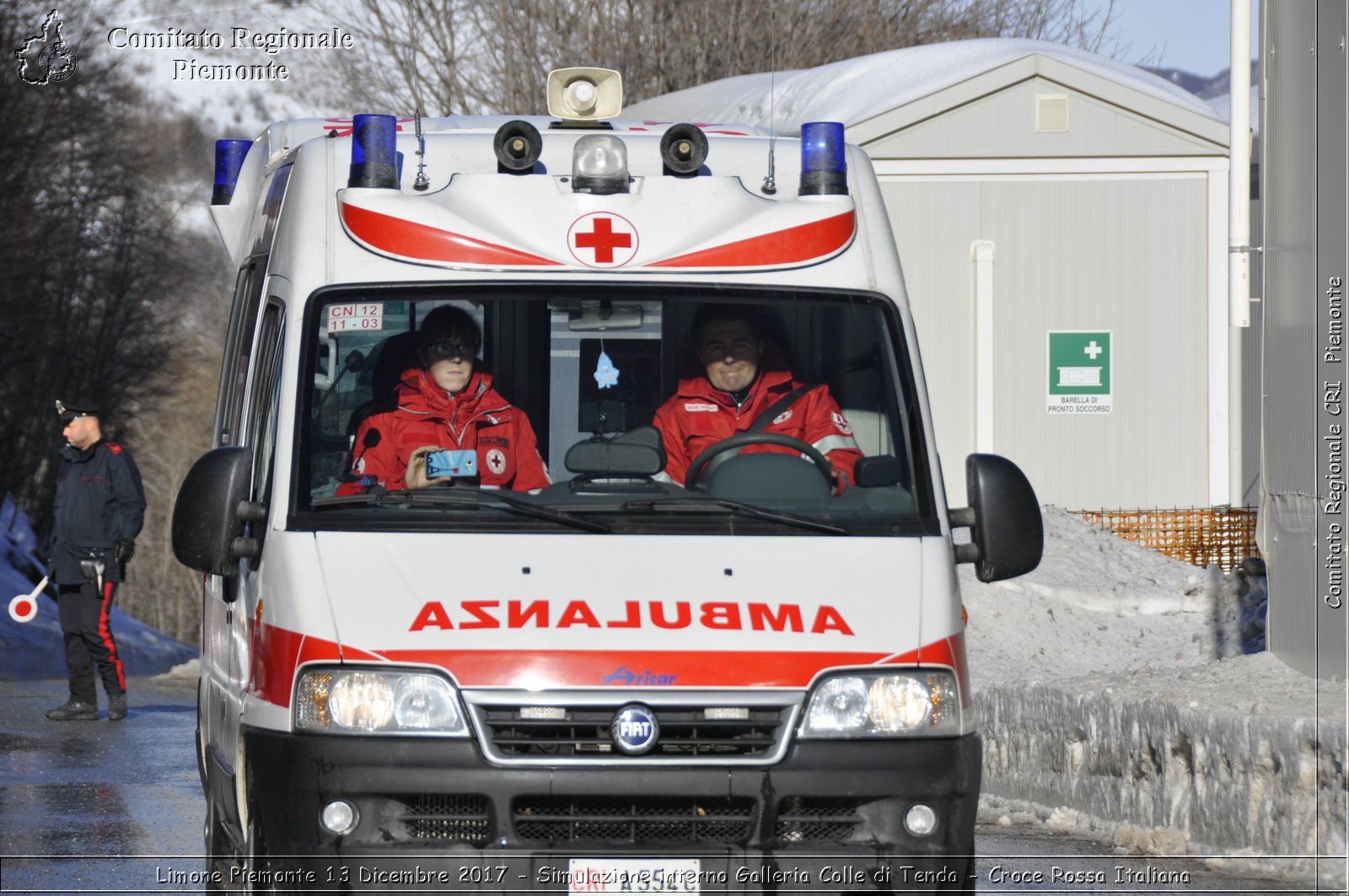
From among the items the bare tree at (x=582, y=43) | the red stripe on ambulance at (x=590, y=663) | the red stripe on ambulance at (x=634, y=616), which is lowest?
the red stripe on ambulance at (x=590, y=663)

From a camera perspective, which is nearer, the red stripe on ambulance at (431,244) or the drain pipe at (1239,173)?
the red stripe on ambulance at (431,244)

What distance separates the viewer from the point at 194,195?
177ft

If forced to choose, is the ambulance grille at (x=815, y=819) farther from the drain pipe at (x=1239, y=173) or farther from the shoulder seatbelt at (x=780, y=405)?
the drain pipe at (x=1239, y=173)

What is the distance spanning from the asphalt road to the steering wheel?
1.32m

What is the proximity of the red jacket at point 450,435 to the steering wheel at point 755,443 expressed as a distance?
Result: 0.44 meters

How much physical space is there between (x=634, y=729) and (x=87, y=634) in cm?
931

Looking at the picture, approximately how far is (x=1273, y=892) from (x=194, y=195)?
4982cm

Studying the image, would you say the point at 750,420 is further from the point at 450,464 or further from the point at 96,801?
the point at 96,801

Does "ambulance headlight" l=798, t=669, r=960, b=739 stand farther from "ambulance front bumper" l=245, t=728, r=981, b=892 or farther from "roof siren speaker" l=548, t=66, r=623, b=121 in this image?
"roof siren speaker" l=548, t=66, r=623, b=121

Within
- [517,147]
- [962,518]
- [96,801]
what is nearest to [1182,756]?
[962,518]

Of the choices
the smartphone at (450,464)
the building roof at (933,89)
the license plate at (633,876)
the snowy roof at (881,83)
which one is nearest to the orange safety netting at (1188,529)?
the building roof at (933,89)

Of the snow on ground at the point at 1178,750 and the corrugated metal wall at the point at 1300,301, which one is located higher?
the corrugated metal wall at the point at 1300,301

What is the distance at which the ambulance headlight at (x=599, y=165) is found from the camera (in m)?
6.10

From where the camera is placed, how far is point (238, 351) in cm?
743
